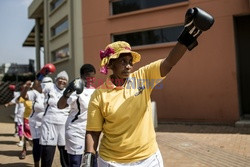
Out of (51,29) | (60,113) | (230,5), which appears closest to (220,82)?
(230,5)

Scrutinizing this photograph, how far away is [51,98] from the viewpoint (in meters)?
4.74

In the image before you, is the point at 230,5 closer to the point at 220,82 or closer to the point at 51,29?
the point at 220,82

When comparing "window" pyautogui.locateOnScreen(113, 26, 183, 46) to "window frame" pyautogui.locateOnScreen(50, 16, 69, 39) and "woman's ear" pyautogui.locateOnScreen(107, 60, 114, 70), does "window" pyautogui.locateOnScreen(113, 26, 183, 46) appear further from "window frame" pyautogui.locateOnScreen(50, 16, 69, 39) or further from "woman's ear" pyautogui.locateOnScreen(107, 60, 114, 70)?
"woman's ear" pyautogui.locateOnScreen(107, 60, 114, 70)

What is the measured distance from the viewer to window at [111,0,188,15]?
37.4ft

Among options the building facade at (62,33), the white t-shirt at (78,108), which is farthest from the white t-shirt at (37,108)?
the building facade at (62,33)

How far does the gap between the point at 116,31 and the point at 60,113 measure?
7.99 m

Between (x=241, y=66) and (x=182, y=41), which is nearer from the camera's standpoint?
(x=182, y=41)

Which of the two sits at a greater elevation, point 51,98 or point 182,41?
point 182,41

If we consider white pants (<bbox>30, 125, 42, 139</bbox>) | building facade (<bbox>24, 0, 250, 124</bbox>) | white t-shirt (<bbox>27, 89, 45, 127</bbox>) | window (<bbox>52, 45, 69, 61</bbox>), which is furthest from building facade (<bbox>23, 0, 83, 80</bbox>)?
white pants (<bbox>30, 125, 42, 139</bbox>)

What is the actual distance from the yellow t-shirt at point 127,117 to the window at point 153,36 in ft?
28.4

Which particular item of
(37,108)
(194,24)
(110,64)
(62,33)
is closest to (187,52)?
(37,108)

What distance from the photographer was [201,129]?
9117mm

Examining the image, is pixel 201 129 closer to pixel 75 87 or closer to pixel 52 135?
pixel 52 135

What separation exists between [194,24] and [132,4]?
1043 cm
